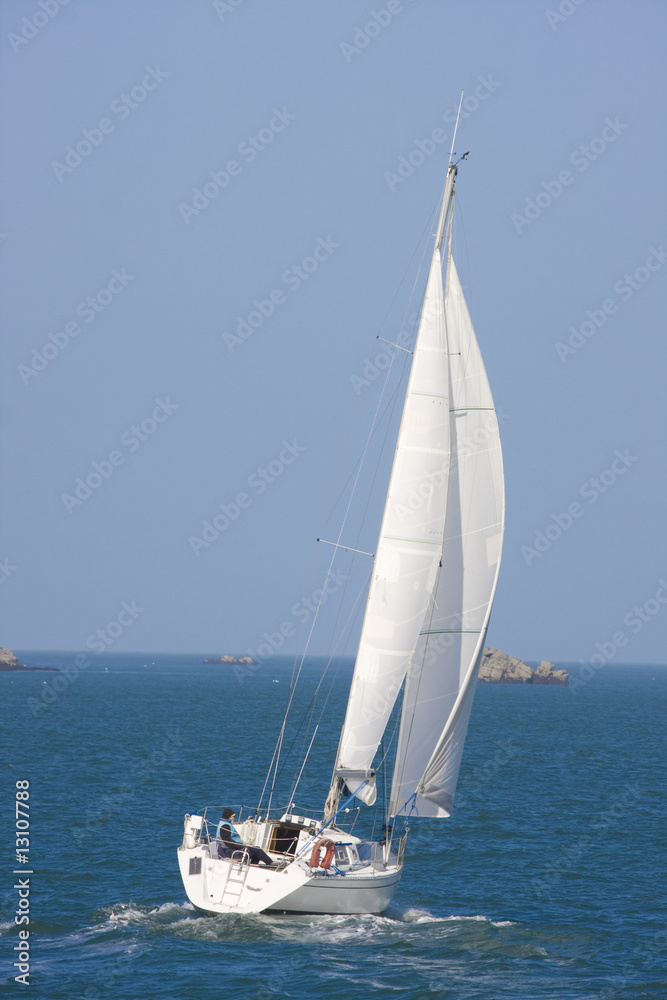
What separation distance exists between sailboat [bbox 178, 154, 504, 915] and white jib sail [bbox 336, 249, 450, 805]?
22 millimetres

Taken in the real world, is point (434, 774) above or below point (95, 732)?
above

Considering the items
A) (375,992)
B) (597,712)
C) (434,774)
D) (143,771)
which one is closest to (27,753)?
(143,771)

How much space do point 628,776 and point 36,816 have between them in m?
25.7

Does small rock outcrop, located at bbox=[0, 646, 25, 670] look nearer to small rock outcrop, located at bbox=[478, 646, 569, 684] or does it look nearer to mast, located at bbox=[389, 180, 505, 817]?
small rock outcrop, located at bbox=[478, 646, 569, 684]

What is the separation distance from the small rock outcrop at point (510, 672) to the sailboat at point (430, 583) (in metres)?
122

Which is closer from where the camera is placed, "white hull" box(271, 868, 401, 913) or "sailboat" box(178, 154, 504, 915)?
"white hull" box(271, 868, 401, 913)

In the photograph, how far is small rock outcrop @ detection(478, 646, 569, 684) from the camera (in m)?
147

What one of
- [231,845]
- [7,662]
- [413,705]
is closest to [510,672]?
[7,662]

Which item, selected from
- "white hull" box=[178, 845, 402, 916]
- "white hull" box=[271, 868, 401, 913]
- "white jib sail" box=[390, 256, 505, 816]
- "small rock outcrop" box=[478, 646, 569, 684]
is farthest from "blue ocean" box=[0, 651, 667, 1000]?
"small rock outcrop" box=[478, 646, 569, 684]

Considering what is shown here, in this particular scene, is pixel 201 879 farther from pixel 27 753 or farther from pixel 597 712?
pixel 597 712

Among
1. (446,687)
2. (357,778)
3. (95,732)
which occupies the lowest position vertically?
(95,732)

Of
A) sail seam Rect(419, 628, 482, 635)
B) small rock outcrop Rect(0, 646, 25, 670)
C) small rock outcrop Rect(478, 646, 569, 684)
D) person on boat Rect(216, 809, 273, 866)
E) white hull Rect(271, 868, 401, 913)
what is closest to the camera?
white hull Rect(271, 868, 401, 913)

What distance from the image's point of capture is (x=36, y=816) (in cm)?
3281

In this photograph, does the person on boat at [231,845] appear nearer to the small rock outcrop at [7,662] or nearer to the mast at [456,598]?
the mast at [456,598]
